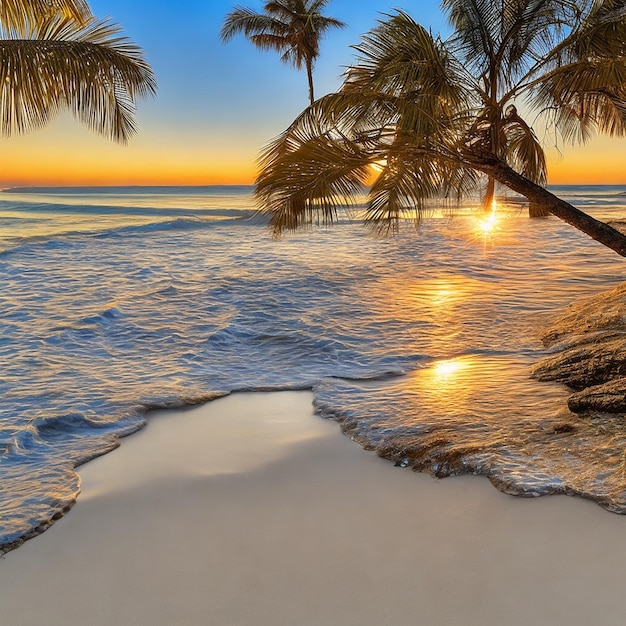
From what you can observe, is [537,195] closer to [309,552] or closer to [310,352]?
[310,352]

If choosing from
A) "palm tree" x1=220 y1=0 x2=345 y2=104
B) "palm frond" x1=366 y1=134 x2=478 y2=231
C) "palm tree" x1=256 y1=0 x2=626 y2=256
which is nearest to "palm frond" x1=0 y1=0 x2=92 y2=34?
"palm tree" x1=256 y1=0 x2=626 y2=256

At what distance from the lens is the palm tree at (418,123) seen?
Result: 596 cm

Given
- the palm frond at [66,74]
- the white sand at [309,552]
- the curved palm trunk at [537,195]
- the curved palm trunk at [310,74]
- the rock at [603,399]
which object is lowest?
the white sand at [309,552]

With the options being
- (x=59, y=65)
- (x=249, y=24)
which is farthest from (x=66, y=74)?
(x=249, y=24)

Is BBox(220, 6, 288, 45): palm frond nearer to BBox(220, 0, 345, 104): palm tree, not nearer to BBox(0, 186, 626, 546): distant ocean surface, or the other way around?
BBox(220, 0, 345, 104): palm tree

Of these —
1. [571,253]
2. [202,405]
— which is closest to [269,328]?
[202,405]

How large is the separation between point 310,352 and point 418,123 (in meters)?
3.22

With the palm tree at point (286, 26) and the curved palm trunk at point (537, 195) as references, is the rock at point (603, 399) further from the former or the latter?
the palm tree at point (286, 26)

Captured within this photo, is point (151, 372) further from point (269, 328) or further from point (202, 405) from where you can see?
point (269, 328)

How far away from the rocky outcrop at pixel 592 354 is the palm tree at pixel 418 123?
110cm

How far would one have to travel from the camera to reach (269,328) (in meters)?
8.98

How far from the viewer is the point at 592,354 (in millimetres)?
5758

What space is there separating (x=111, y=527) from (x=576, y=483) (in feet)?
9.48

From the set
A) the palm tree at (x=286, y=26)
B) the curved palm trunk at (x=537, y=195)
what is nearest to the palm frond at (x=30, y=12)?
the curved palm trunk at (x=537, y=195)
